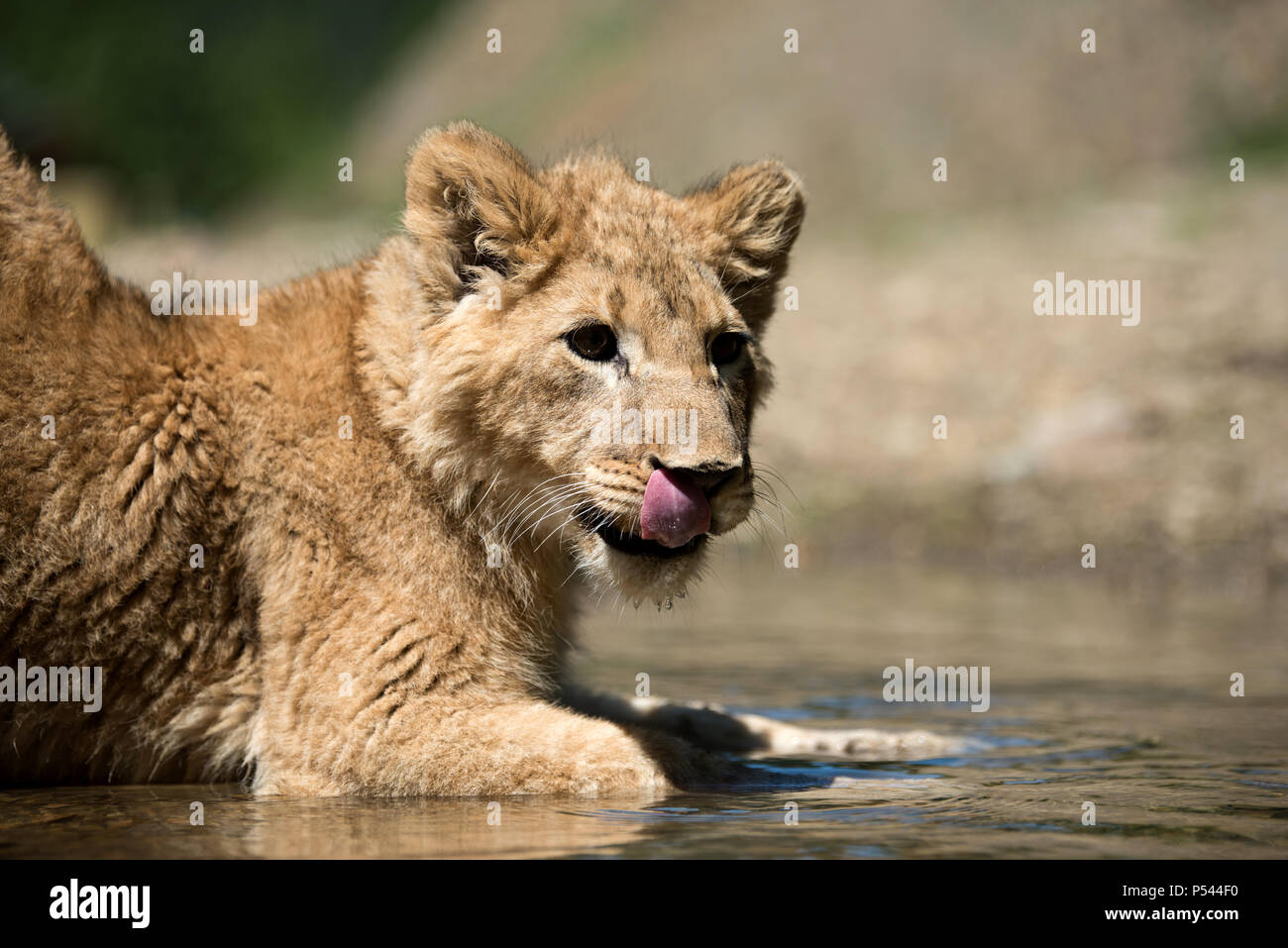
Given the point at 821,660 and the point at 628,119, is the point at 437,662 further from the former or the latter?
the point at 628,119

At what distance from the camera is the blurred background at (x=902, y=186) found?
1191 cm

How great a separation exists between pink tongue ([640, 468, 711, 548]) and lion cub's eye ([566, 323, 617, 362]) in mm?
628

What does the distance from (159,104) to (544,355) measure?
20885 millimetres

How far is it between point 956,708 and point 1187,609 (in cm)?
318

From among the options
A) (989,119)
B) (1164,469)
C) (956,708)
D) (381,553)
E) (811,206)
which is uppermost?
(989,119)

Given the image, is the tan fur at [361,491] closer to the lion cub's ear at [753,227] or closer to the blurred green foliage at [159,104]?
the lion cub's ear at [753,227]

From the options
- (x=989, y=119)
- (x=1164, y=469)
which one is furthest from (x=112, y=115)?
(x=1164, y=469)

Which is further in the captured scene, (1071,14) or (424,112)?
(424,112)

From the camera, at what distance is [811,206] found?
61.1 ft

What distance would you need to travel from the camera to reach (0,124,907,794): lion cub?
5.43 meters

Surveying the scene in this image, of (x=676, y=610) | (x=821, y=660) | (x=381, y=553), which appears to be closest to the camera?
(x=381, y=553)

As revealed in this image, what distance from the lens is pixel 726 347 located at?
19.9ft

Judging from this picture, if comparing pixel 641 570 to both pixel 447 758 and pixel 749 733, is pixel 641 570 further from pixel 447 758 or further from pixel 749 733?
pixel 749 733

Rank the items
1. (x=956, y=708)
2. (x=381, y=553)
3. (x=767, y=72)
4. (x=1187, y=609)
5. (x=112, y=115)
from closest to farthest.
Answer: (x=381, y=553), (x=956, y=708), (x=1187, y=609), (x=767, y=72), (x=112, y=115)
